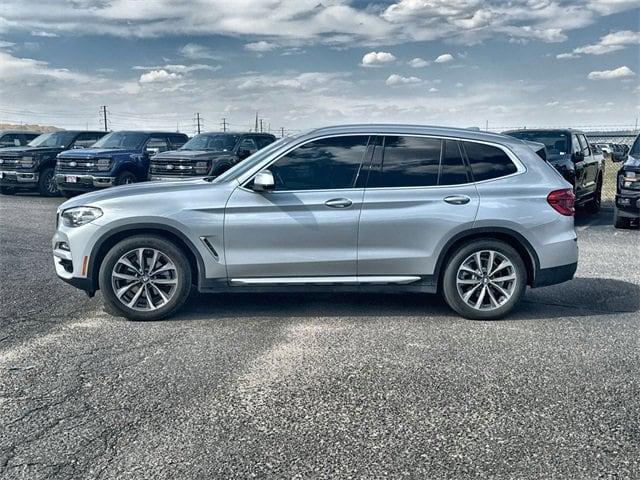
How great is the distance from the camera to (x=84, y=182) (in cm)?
1528

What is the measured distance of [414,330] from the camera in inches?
213

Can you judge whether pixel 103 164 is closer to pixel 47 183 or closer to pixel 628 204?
pixel 47 183

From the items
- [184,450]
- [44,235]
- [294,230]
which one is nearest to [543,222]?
[294,230]

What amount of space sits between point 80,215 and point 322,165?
7.39 ft

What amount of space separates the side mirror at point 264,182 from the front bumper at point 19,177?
1386cm

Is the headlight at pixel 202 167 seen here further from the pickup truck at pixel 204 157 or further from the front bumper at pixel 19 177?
the front bumper at pixel 19 177

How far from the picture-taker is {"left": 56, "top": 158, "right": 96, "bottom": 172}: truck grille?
1538 centimetres

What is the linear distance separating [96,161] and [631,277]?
41.0 feet

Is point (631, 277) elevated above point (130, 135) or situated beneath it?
situated beneath

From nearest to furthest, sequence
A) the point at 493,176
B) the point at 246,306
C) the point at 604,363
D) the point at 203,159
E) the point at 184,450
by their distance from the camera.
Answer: the point at 184,450 → the point at 604,363 → the point at 493,176 → the point at 246,306 → the point at 203,159

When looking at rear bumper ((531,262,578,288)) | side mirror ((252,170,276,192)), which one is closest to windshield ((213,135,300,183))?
side mirror ((252,170,276,192))

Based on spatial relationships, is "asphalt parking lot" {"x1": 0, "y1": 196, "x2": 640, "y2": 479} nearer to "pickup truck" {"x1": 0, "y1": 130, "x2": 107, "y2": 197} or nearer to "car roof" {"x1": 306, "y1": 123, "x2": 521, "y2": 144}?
"car roof" {"x1": 306, "y1": 123, "x2": 521, "y2": 144}

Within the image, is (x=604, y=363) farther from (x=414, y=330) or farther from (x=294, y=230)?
(x=294, y=230)

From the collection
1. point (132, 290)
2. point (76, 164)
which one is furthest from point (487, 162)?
point (76, 164)
